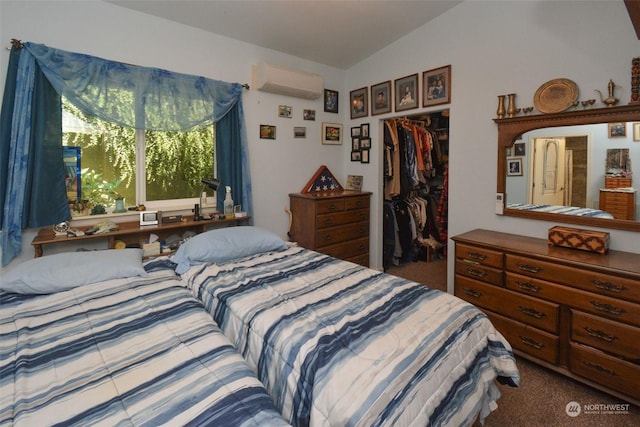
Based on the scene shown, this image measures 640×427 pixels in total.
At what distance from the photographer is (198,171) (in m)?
2.99

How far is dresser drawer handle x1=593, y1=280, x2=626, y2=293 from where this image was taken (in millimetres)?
1707

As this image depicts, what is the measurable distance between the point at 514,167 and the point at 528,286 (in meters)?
1.00

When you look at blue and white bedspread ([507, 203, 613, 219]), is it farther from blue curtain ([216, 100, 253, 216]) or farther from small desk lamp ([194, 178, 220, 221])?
small desk lamp ([194, 178, 220, 221])

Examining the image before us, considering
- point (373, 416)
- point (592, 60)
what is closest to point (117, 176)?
point (373, 416)

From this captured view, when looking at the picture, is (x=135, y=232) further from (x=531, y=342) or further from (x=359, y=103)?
(x=531, y=342)

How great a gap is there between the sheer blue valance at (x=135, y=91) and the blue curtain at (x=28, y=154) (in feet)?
0.39

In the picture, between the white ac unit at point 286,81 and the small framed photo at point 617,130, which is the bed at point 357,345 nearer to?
the small framed photo at point 617,130

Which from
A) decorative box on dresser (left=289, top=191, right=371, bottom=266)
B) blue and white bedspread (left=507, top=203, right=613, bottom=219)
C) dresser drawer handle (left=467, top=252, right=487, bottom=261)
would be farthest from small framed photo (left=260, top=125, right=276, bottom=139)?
blue and white bedspread (left=507, top=203, right=613, bottom=219)

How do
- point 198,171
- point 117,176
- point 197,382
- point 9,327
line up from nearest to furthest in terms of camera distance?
point 197,382 < point 9,327 < point 117,176 < point 198,171

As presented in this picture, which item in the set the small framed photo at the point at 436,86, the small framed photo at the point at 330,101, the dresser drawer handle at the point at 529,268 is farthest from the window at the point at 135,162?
the dresser drawer handle at the point at 529,268

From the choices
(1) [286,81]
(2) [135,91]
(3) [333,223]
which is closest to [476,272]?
A: (3) [333,223]

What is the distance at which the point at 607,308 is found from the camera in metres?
1.75

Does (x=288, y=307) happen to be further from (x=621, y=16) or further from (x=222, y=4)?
(x=621, y=16)

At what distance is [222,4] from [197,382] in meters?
2.74
